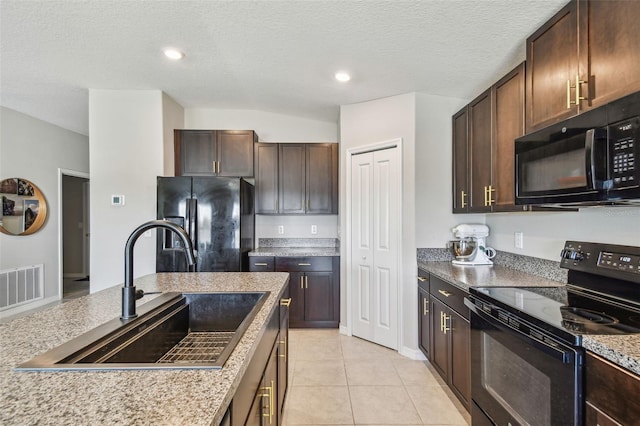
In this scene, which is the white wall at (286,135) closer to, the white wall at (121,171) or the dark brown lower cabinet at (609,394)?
the white wall at (121,171)

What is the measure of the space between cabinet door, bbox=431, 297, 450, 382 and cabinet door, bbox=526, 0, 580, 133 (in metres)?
1.38

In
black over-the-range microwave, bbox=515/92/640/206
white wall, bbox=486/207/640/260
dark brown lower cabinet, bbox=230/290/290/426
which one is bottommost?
dark brown lower cabinet, bbox=230/290/290/426

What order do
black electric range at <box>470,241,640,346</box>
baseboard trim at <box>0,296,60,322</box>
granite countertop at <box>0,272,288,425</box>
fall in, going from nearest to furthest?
1. granite countertop at <box>0,272,288,425</box>
2. black electric range at <box>470,241,640,346</box>
3. baseboard trim at <box>0,296,60,322</box>

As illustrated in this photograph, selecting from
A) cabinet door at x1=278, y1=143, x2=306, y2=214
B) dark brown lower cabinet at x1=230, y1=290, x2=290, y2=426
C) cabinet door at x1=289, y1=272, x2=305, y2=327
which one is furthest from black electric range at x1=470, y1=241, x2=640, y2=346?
cabinet door at x1=278, y1=143, x2=306, y2=214

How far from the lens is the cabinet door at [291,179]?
157 inches

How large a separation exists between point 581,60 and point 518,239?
139 centimetres

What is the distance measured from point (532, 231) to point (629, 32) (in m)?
1.41

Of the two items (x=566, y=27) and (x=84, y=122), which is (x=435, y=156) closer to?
(x=566, y=27)

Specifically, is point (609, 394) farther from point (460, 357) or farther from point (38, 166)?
point (38, 166)

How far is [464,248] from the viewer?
273 cm

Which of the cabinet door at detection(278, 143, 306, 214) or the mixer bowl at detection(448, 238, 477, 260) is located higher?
the cabinet door at detection(278, 143, 306, 214)

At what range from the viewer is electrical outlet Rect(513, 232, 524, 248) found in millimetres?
2435

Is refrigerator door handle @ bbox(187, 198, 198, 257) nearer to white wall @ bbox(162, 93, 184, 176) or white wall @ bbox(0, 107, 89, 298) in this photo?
white wall @ bbox(162, 93, 184, 176)

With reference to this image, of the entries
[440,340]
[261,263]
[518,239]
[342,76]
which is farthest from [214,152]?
[518,239]
